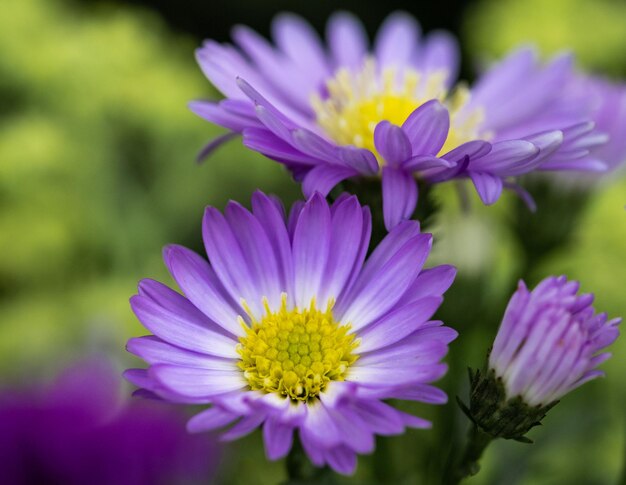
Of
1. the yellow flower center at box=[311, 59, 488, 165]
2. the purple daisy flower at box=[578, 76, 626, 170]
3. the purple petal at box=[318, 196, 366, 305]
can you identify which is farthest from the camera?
the purple daisy flower at box=[578, 76, 626, 170]

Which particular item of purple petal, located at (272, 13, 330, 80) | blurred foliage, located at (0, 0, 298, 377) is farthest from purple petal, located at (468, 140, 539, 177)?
blurred foliage, located at (0, 0, 298, 377)

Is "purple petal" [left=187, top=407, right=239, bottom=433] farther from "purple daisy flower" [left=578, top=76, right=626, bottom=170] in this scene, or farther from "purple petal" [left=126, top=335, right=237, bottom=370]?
"purple daisy flower" [left=578, top=76, right=626, bottom=170]

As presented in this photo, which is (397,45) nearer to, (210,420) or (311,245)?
(311,245)

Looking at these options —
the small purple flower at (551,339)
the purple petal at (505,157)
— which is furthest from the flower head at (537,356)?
the purple petal at (505,157)

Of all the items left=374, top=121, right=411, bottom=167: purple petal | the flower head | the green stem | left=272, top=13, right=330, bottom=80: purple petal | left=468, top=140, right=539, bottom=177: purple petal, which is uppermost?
left=272, top=13, right=330, bottom=80: purple petal

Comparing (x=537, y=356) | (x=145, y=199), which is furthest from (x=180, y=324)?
(x=145, y=199)

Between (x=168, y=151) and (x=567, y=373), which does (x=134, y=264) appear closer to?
(x=168, y=151)

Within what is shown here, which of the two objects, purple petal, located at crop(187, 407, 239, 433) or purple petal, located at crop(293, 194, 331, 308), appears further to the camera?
purple petal, located at crop(293, 194, 331, 308)
